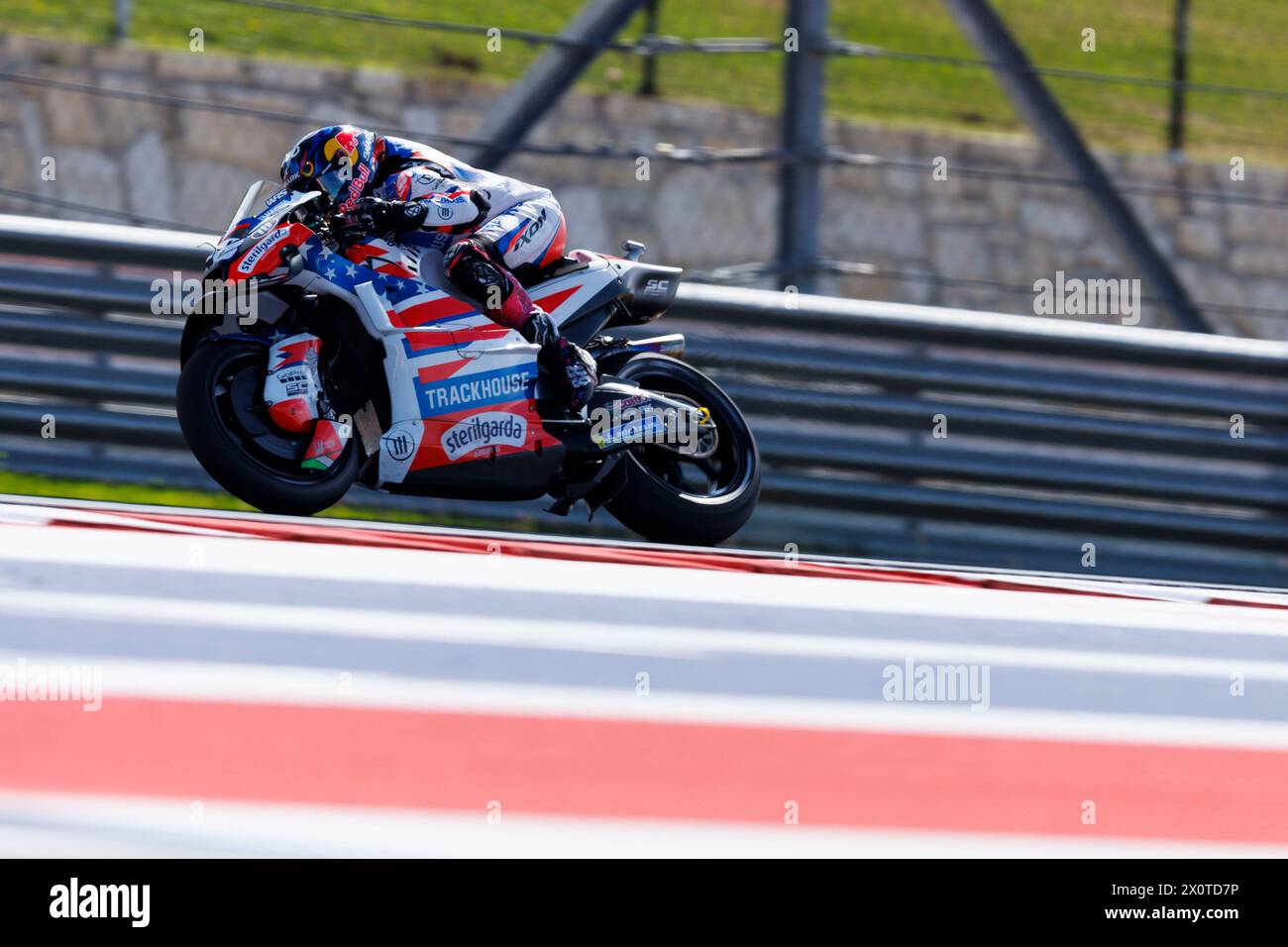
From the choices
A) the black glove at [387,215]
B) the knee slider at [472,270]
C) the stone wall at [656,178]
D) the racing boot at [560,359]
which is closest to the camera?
the black glove at [387,215]

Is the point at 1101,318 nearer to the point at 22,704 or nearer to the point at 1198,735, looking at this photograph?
the point at 1198,735

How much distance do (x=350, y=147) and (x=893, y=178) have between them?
5.41m

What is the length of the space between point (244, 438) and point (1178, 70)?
8.12 m

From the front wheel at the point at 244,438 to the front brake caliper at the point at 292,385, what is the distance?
0.05 m

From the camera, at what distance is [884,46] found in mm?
13453

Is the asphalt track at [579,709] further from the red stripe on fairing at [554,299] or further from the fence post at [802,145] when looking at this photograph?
the fence post at [802,145]

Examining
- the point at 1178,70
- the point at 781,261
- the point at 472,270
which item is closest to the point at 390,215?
the point at 472,270

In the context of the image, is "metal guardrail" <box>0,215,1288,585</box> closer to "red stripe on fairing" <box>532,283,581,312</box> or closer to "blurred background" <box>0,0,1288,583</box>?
"blurred background" <box>0,0,1288,583</box>

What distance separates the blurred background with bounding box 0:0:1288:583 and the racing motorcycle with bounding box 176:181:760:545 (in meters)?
0.85

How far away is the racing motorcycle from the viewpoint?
5.88m

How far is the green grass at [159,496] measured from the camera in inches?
295

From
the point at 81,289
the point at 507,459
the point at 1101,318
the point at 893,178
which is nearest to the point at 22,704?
the point at 507,459

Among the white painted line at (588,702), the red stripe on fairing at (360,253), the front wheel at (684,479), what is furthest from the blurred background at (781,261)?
the white painted line at (588,702)

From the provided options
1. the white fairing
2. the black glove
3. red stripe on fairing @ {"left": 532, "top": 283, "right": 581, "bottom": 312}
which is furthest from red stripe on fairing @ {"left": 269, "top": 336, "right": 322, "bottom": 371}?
red stripe on fairing @ {"left": 532, "top": 283, "right": 581, "bottom": 312}
